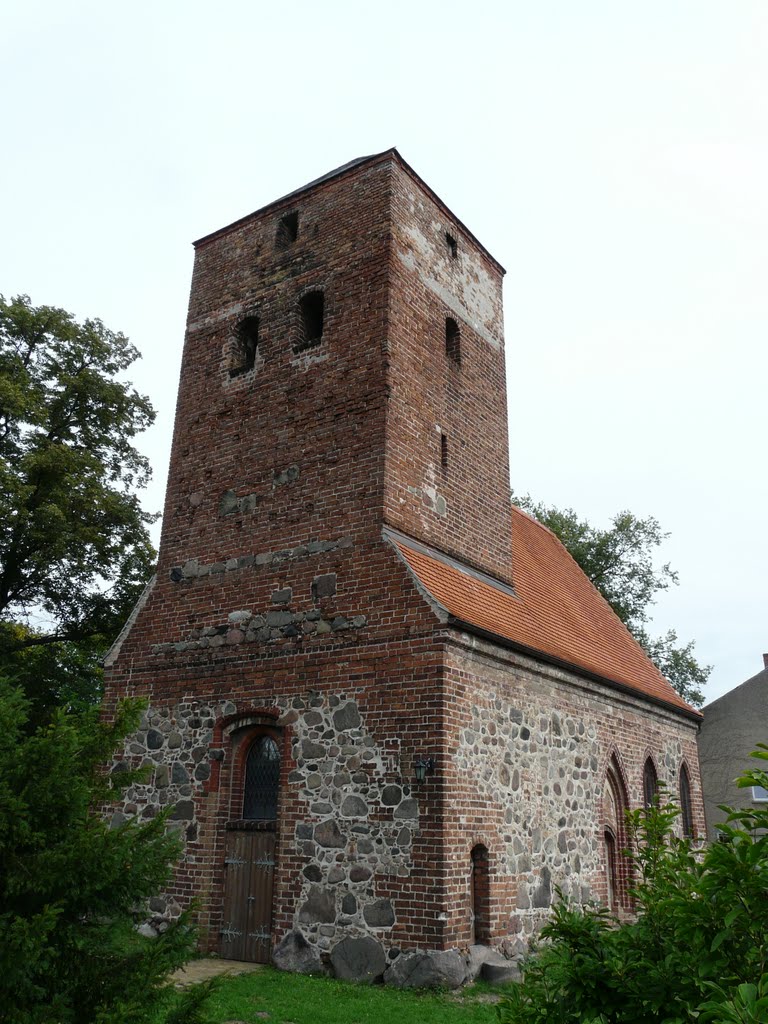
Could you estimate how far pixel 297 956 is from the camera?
9.15m

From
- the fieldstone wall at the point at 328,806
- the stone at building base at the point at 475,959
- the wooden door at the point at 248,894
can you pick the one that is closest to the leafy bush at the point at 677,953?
the stone at building base at the point at 475,959

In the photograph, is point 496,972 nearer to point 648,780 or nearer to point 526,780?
point 526,780

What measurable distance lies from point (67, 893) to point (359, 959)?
18.1ft

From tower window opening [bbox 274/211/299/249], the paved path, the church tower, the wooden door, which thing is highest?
tower window opening [bbox 274/211/299/249]

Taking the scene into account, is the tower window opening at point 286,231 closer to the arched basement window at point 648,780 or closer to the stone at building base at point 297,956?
the stone at building base at point 297,956

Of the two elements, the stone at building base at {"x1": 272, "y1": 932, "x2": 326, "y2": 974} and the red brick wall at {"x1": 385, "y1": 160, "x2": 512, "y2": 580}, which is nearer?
the stone at building base at {"x1": 272, "y1": 932, "x2": 326, "y2": 974}

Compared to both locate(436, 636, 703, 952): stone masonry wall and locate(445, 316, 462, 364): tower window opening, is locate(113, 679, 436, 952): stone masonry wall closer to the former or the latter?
locate(436, 636, 703, 952): stone masonry wall

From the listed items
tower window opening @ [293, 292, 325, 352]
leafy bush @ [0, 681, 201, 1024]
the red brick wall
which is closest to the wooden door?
the red brick wall

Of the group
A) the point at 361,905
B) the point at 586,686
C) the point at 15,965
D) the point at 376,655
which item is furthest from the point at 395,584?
the point at 15,965

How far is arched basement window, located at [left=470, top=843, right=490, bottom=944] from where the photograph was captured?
9.03 metres

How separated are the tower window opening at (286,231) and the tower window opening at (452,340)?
3.02 metres

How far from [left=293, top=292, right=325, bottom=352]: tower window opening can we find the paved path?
841 cm

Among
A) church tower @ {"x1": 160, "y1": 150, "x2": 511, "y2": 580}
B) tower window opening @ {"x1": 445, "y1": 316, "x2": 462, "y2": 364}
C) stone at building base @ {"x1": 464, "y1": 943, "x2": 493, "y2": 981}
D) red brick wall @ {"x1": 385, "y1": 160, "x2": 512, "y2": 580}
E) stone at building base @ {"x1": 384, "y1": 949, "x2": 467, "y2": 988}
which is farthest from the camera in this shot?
tower window opening @ {"x1": 445, "y1": 316, "x2": 462, "y2": 364}

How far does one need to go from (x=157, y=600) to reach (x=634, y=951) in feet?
34.1
